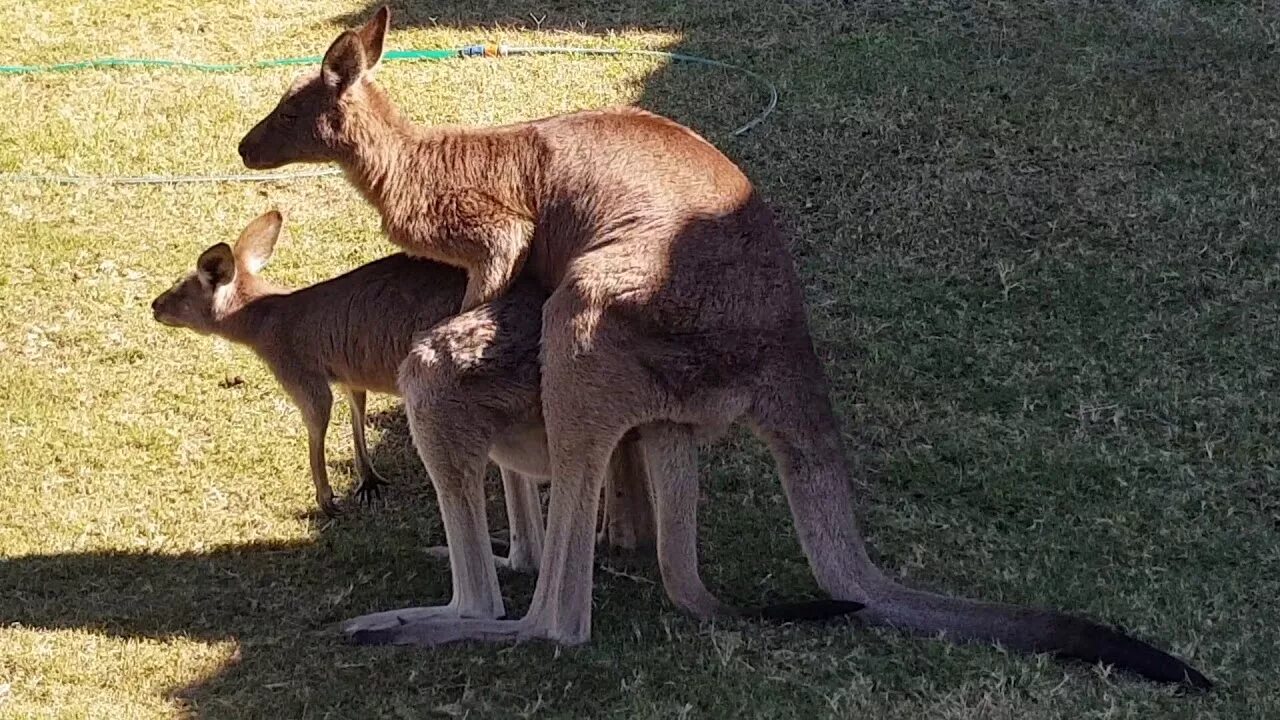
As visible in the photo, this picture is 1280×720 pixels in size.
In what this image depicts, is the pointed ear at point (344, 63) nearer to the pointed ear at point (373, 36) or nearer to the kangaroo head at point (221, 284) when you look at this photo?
the pointed ear at point (373, 36)

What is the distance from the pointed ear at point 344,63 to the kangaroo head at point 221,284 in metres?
0.70

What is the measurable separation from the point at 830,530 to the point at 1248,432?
1.57 meters

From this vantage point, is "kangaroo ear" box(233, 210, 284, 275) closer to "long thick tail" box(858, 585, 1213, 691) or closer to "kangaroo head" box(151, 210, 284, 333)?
"kangaroo head" box(151, 210, 284, 333)

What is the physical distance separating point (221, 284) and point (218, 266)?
0.05m

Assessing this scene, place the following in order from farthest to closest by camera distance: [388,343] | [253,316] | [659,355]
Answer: [253,316] < [388,343] < [659,355]

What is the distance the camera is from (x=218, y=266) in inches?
178

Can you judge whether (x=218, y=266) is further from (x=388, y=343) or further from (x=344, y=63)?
(x=344, y=63)

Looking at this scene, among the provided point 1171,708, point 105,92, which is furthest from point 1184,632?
point 105,92

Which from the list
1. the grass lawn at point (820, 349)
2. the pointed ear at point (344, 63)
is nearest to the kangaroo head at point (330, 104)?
the pointed ear at point (344, 63)

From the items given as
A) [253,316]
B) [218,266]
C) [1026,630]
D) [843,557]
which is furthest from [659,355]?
[218,266]

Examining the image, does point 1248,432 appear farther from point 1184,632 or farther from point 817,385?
point 817,385

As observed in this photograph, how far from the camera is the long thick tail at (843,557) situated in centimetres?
329

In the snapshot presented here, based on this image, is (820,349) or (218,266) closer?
(218,266)

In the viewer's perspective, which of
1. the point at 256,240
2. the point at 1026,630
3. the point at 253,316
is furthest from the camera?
the point at 256,240
